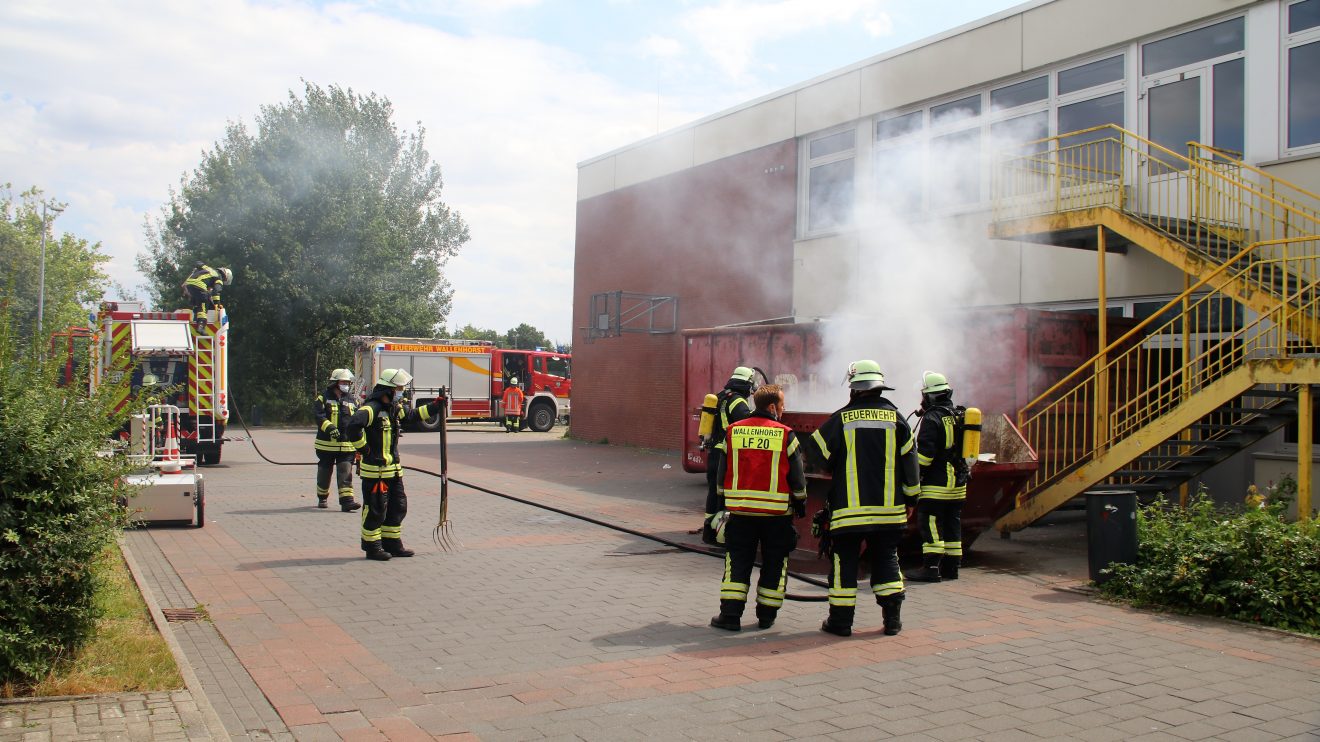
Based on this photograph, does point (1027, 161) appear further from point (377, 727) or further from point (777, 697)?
point (377, 727)

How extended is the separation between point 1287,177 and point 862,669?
29.2ft

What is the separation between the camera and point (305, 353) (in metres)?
35.1

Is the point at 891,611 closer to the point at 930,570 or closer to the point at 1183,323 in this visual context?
the point at 930,570

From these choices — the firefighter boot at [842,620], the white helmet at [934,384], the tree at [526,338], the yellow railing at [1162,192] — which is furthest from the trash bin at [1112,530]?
the tree at [526,338]

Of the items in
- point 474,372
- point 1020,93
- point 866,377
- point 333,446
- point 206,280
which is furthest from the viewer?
point 474,372

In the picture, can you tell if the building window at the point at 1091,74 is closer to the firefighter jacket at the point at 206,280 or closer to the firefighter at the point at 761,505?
the firefighter at the point at 761,505

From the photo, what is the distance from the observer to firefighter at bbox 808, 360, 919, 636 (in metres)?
6.34

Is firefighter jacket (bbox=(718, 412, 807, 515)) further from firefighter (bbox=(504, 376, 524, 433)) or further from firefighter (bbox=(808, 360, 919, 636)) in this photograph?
firefighter (bbox=(504, 376, 524, 433))

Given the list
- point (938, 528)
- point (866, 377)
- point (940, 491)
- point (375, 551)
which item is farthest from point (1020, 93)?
point (375, 551)

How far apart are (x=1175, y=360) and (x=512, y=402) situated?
19.9 meters

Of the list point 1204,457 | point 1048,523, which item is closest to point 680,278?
point 1048,523

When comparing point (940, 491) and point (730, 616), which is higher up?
point (940, 491)

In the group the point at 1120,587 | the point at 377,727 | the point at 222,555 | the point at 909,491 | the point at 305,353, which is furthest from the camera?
the point at 305,353

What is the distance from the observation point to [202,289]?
53.8ft
